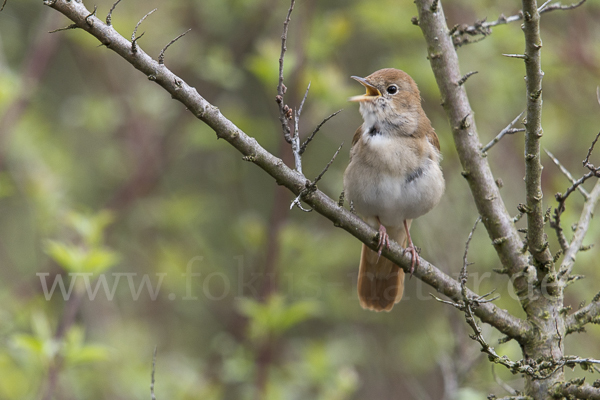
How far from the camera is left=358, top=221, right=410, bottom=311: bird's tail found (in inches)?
163

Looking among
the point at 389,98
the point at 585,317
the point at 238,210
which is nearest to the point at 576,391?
the point at 585,317

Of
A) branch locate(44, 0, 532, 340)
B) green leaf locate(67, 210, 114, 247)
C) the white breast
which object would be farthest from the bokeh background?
branch locate(44, 0, 532, 340)

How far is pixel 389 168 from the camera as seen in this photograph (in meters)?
3.92

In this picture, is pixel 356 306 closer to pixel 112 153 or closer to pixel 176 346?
pixel 176 346

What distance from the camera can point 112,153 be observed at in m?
6.13

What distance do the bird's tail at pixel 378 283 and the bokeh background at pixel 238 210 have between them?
45 centimetres

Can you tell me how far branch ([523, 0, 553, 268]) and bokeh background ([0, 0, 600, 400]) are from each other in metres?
1.67

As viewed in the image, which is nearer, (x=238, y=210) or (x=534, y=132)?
(x=534, y=132)

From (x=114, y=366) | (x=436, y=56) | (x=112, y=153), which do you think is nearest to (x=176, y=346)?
(x=114, y=366)

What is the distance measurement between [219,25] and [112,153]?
5.48 feet

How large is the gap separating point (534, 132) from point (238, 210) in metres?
4.53

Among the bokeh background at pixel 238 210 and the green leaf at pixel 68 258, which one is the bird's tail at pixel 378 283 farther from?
the green leaf at pixel 68 258

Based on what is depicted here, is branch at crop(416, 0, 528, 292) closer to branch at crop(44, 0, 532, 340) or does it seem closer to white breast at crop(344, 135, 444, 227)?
branch at crop(44, 0, 532, 340)

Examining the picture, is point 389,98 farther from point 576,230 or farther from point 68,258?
point 68,258
